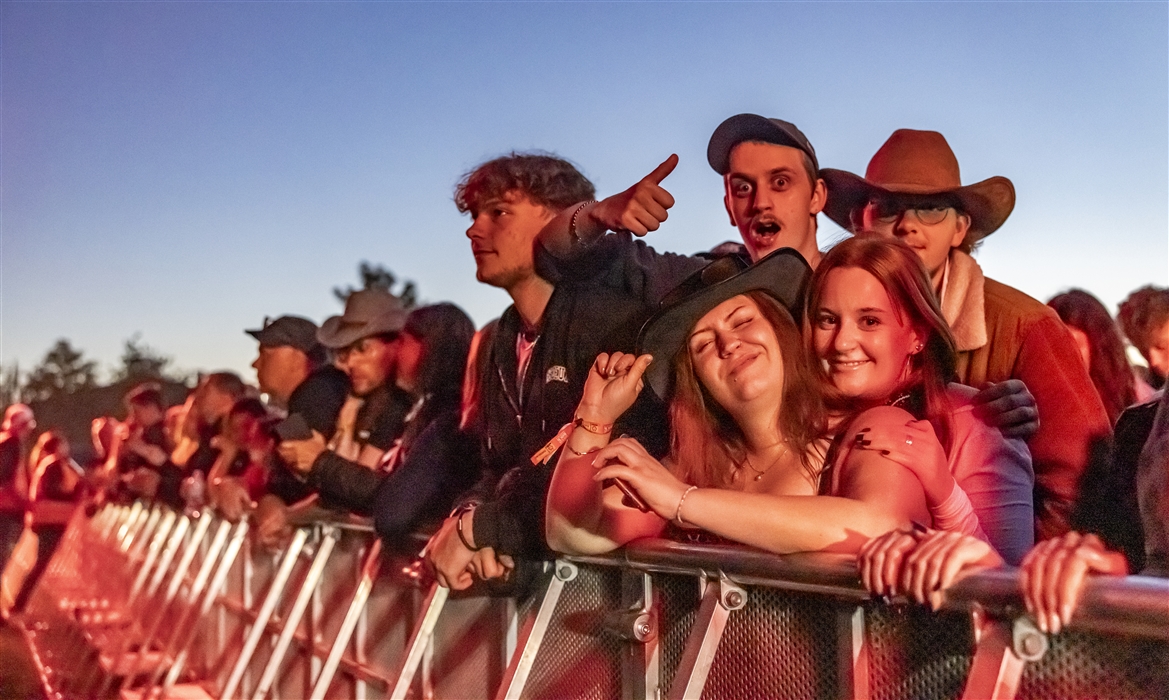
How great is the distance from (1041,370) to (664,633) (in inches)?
41.4

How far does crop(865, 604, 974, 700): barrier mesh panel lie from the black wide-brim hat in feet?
2.91

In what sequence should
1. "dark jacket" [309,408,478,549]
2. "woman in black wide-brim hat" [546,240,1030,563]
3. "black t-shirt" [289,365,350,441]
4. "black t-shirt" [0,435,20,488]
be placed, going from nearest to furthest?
"woman in black wide-brim hat" [546,240,1030,563] < "dark jacket" [309,408,478,549] < "black t-shirt" [289,365,350,441] < "black t-shirt" [0,435,20,488]

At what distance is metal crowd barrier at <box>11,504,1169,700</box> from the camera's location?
53.0 inches

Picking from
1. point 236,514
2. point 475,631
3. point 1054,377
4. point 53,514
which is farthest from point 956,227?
point 53,514

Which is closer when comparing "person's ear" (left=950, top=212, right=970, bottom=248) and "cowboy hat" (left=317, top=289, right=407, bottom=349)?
"person's ear" (left=950, top=212, right=970, bottom=248)

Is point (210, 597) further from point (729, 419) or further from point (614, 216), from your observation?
point (729, 419)

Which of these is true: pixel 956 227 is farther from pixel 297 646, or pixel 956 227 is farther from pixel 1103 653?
pixel 297 646

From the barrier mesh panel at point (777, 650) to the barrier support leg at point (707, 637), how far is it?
0.05 feet

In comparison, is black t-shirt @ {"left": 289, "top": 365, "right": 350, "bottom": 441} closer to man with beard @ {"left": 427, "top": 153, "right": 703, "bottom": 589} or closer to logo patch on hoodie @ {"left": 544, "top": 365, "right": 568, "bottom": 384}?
man with beard @ {"left": 427, "top": 153, "right": 703, "bottom": 589}

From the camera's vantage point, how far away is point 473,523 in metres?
2.87

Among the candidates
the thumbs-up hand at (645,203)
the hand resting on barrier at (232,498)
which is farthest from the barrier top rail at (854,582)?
the hand resting on barrier at (232,498)

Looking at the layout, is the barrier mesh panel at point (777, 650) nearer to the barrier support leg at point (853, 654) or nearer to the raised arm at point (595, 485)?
the barrier support leg at point (853, 654)

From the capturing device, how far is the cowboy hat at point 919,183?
2957 mm

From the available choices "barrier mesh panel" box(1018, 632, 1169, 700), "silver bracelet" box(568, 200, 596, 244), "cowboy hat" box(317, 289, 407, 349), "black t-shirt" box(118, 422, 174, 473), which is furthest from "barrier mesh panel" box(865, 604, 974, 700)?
"black t-shirt" box(118, 422, 174, 473)
